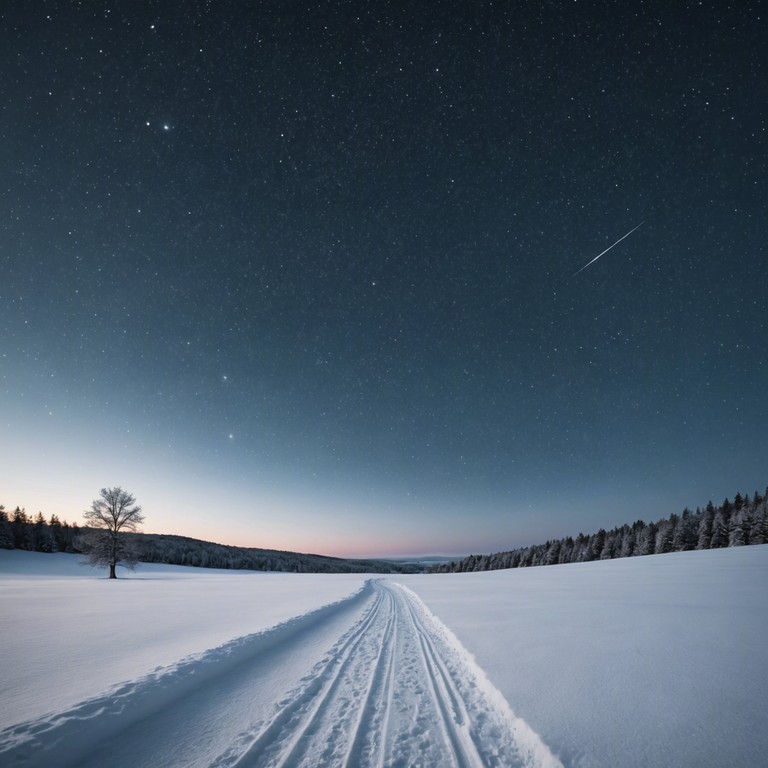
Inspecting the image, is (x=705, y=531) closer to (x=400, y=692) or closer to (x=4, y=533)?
(x=400, y=692)

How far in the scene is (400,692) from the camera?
523cm

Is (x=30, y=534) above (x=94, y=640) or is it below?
below

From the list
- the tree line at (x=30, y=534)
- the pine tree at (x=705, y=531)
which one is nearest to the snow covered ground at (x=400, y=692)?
the pine tree at (x=705, y=531)

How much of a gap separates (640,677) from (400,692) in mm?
3617

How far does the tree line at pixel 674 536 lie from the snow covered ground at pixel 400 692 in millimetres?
52312

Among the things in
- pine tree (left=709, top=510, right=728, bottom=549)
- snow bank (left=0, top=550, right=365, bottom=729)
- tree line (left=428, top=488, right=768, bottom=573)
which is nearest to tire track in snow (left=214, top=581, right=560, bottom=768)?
snow bank (left=0, top=550, right=365, bottom=729)

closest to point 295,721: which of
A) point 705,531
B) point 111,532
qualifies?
point 111,532

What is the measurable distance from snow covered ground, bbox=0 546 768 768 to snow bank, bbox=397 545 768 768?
1.0 inches

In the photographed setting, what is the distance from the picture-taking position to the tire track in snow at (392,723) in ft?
11.4

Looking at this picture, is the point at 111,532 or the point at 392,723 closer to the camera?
the point at 392,723

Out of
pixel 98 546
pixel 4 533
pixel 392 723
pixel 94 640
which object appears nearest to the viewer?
pixel 392 723

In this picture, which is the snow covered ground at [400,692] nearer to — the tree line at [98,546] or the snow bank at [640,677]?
the snow bank at [640,677]

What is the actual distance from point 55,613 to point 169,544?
3964 inches

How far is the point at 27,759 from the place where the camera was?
3.29 meters
